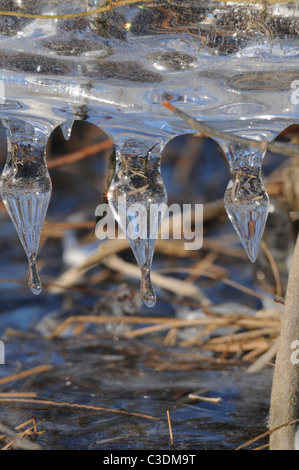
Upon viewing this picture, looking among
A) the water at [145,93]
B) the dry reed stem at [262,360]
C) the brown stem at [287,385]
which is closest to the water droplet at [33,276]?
the water at [145,93]

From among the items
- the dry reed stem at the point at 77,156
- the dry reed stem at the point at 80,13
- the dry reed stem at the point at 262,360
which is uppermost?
the dry reed stem at the point at 77,156

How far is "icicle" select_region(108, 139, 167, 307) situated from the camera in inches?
50.8

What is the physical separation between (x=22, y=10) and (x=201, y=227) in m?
2.07

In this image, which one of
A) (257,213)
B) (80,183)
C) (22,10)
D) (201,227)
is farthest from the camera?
(80,183)

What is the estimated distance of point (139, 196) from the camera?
4.24 feet

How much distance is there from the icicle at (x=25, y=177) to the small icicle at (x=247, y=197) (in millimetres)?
399

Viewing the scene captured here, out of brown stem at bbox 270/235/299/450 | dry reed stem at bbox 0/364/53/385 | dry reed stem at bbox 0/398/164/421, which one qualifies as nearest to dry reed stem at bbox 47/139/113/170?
dry reed stem at bbox 0/364/53/385

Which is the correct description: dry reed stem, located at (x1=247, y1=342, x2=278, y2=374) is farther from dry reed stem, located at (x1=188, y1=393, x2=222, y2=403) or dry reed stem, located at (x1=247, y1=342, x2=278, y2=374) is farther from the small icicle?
the small icicle

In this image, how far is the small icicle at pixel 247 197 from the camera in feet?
4.23

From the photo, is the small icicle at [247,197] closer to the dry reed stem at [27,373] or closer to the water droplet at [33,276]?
the water droplet at [33,276]

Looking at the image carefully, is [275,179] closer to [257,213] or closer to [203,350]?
[203,350]

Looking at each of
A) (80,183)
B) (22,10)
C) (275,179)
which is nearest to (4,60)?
(22,10)

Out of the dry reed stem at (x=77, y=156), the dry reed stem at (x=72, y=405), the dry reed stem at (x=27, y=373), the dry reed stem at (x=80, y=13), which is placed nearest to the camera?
the dry reed stem at (x=80, y=13)
